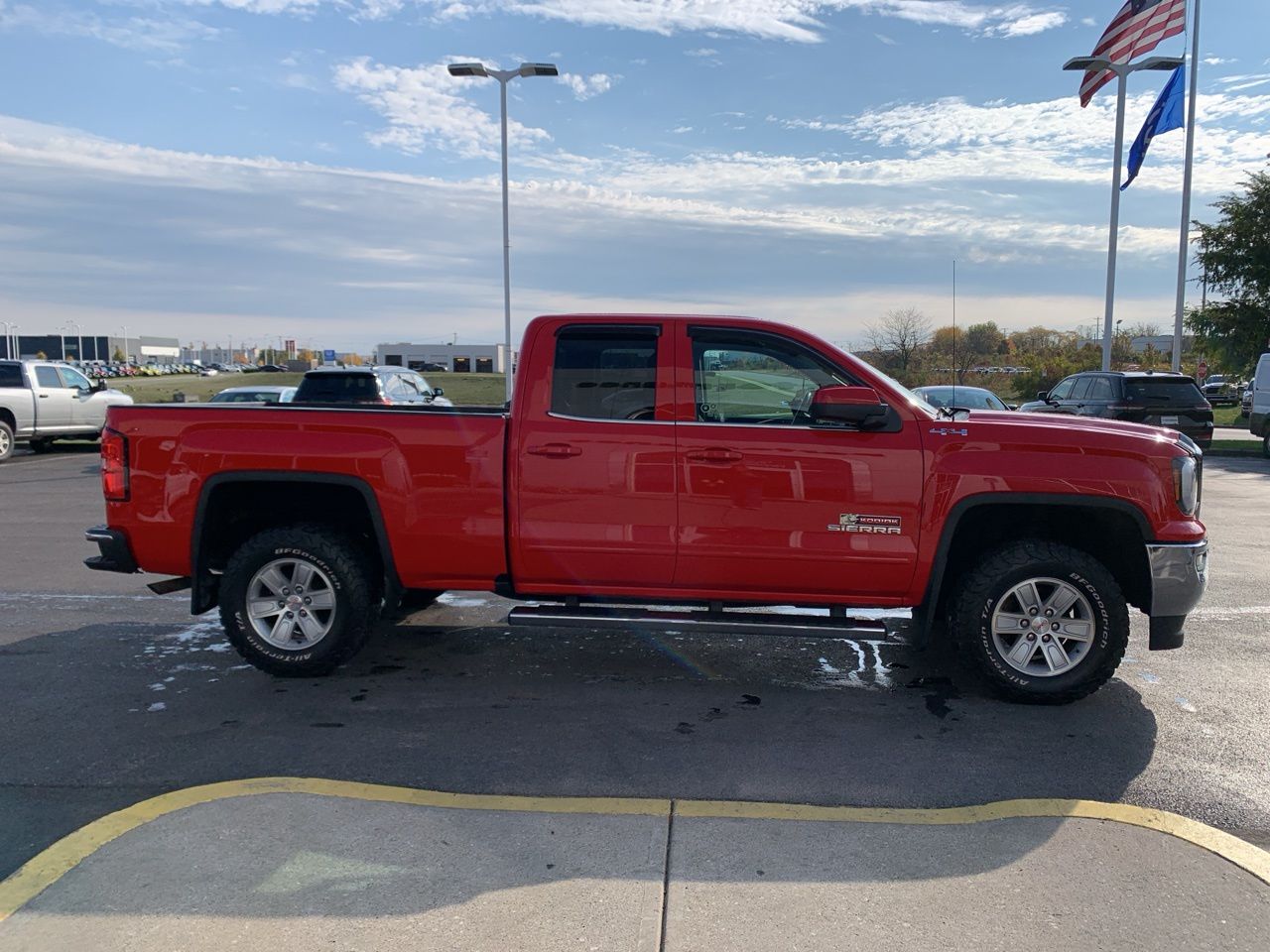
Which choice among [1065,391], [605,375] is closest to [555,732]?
[605,375]

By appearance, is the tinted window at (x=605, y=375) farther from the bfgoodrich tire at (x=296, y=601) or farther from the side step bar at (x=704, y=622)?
the bfgoodrich tire at (x=296, y=601)

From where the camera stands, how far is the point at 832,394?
4.78m

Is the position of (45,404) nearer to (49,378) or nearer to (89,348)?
(49,378)

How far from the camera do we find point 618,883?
3203 millimetres

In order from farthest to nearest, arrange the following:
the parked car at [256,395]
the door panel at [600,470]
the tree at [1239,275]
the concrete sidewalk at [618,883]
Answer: the tree at [1239,275], the parked car at [256,395], the door panel at [600,470], the concrete sidewalk at [618,883]

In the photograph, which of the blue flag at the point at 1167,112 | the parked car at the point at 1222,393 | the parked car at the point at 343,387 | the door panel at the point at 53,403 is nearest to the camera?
the parked car at the point at 343,387

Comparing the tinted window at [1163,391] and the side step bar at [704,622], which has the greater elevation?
the tinted window at [1163,391]

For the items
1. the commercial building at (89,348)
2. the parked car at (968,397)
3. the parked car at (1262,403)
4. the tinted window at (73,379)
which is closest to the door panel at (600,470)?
the parked car at (968,397)

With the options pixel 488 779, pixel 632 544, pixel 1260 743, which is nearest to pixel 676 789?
pixel 488 779

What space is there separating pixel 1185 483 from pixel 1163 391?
14.5 m

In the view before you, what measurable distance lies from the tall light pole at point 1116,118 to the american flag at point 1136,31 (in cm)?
23

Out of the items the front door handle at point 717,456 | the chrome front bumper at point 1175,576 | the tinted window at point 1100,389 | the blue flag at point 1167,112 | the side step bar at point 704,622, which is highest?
the blue flag at point 1167,112

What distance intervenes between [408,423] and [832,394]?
87.0 inches

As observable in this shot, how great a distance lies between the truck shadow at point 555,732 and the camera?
3861 millimetres
